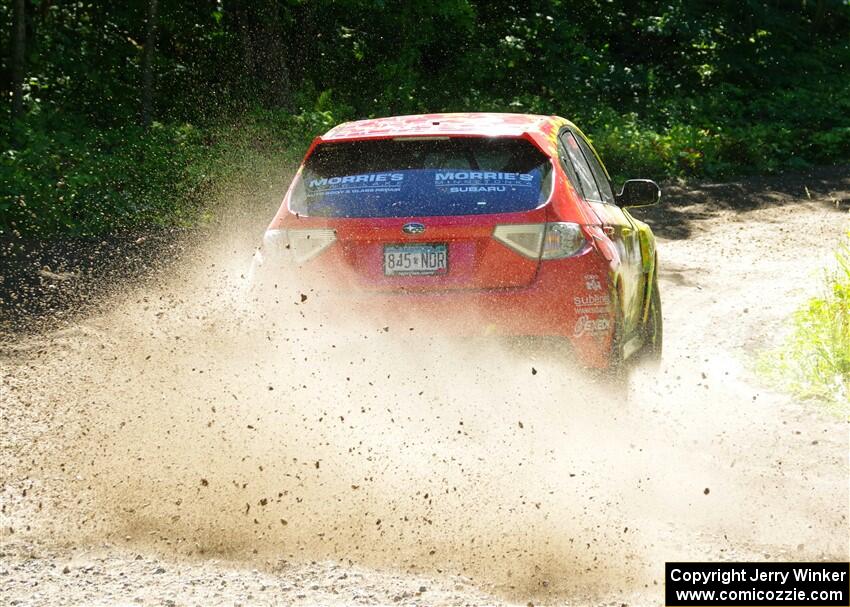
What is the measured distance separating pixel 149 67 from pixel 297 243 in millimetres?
12335

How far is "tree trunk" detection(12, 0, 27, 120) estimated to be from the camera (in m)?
15.7

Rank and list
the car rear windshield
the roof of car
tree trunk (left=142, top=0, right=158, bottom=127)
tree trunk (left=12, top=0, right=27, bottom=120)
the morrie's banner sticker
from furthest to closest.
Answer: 1. tree trunk (left=142, top=0, right=158, bottom=127)
2. tree trunk (left=12, top=0, right=27, bottom=120)
3. the roof of car
4. the car rear windshield
5. the morrie's banner sticker

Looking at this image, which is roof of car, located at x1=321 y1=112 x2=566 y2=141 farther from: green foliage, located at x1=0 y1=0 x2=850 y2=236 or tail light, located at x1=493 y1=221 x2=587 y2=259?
green foliage, located at x1=0 y1=0 x2=850 y2=236

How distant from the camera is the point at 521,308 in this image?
5797mm

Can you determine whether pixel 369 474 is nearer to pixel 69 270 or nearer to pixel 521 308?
pixel 521 308

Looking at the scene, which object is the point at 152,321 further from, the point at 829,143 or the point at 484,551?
the point at 829,143

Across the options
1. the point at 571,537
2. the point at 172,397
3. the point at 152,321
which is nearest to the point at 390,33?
the point at 152,321

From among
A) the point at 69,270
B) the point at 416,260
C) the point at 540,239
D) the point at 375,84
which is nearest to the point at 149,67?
the point at 375,84

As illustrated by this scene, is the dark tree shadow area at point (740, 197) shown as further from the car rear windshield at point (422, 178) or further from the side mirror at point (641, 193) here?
the car rear windshield at point (422, 178)

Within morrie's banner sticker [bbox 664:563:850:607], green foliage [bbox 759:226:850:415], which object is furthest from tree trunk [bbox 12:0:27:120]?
morrie's banner sticker [bbox 664:563:850:607]

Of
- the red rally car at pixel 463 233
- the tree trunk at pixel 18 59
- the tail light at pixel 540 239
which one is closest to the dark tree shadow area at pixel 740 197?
the tree trunk at pixel 18 59

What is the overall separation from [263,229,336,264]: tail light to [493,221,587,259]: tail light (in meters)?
0.86

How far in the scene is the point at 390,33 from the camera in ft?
69.1

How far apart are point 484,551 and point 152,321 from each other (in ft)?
14.2
